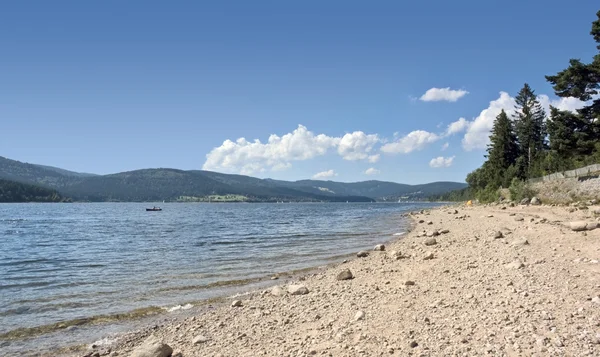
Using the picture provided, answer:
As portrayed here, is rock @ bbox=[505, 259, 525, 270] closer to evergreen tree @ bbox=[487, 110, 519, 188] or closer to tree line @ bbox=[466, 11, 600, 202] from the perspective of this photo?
tree line @ bbox=[466, 11, 600, 202]

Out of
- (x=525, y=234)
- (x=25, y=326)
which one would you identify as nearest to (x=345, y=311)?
(x=25, y=326)

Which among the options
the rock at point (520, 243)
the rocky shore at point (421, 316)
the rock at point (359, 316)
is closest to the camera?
the rocky shore at point (421, 316)

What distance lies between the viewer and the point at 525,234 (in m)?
19.0

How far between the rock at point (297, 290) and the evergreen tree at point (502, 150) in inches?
2831

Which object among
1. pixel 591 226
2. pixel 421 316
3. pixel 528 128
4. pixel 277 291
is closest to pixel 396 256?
pixel 277 291

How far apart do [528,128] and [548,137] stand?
23893mm

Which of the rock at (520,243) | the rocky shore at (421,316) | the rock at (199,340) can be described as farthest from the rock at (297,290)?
the rock at (520,243)

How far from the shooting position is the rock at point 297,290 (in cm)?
1223

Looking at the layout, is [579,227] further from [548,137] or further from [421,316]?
[548,137]

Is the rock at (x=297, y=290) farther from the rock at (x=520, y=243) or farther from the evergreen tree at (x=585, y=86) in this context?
the evergreen tree at (x=585, y=86)

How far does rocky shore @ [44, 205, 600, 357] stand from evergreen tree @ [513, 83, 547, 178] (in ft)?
215

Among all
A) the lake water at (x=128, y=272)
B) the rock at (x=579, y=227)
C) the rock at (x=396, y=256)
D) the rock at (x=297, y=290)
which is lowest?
the lake water at (x=128, y=272)

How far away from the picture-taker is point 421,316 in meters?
8.28

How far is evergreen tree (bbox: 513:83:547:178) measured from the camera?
7200cm
